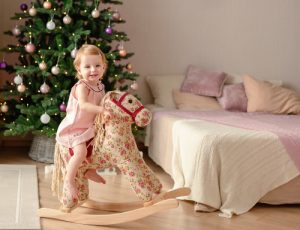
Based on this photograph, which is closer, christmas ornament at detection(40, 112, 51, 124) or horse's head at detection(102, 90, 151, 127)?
horse's head at detection(102, 90, 151, 127)

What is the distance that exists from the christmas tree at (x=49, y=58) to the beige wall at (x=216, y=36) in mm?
779

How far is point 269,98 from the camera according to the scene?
4555mm

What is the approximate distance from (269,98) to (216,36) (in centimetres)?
83

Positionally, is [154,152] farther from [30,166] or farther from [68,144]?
[68,144]

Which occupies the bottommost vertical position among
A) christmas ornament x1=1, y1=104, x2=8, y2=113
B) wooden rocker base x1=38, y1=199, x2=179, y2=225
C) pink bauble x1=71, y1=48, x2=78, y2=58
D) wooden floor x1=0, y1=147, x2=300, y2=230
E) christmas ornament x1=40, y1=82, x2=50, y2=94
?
wooden floor x1=0, y1=147, x2=300, y2=230

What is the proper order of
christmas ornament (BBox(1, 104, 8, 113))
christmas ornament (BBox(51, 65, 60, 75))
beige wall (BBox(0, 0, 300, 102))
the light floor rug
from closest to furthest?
the light floor rug → christmas ornament (BBox(51, 65, 60, 75)) → christmas ornament (BBox(1, 104, 8, 113)) → beige wall (BBox(0, 0, 300, 102))

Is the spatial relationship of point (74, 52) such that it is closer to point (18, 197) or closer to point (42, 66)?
point (42, 66)

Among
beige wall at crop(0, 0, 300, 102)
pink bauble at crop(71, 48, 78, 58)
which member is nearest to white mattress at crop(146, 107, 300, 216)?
pink bauble at crop(71, 48, 78, 58)

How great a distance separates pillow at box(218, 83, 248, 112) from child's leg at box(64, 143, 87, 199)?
207 cm

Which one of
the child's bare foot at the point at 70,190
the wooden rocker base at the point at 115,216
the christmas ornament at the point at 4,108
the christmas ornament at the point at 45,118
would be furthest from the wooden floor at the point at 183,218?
the christmas ornament at the point at 4,108

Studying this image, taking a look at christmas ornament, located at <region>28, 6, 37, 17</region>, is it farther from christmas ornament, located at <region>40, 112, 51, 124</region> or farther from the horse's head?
the horse's head

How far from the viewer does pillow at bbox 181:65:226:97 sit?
15.2ft

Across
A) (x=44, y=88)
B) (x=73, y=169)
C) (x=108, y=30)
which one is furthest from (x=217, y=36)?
(x=73, y=169)

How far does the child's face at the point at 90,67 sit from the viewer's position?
279 centimetres
